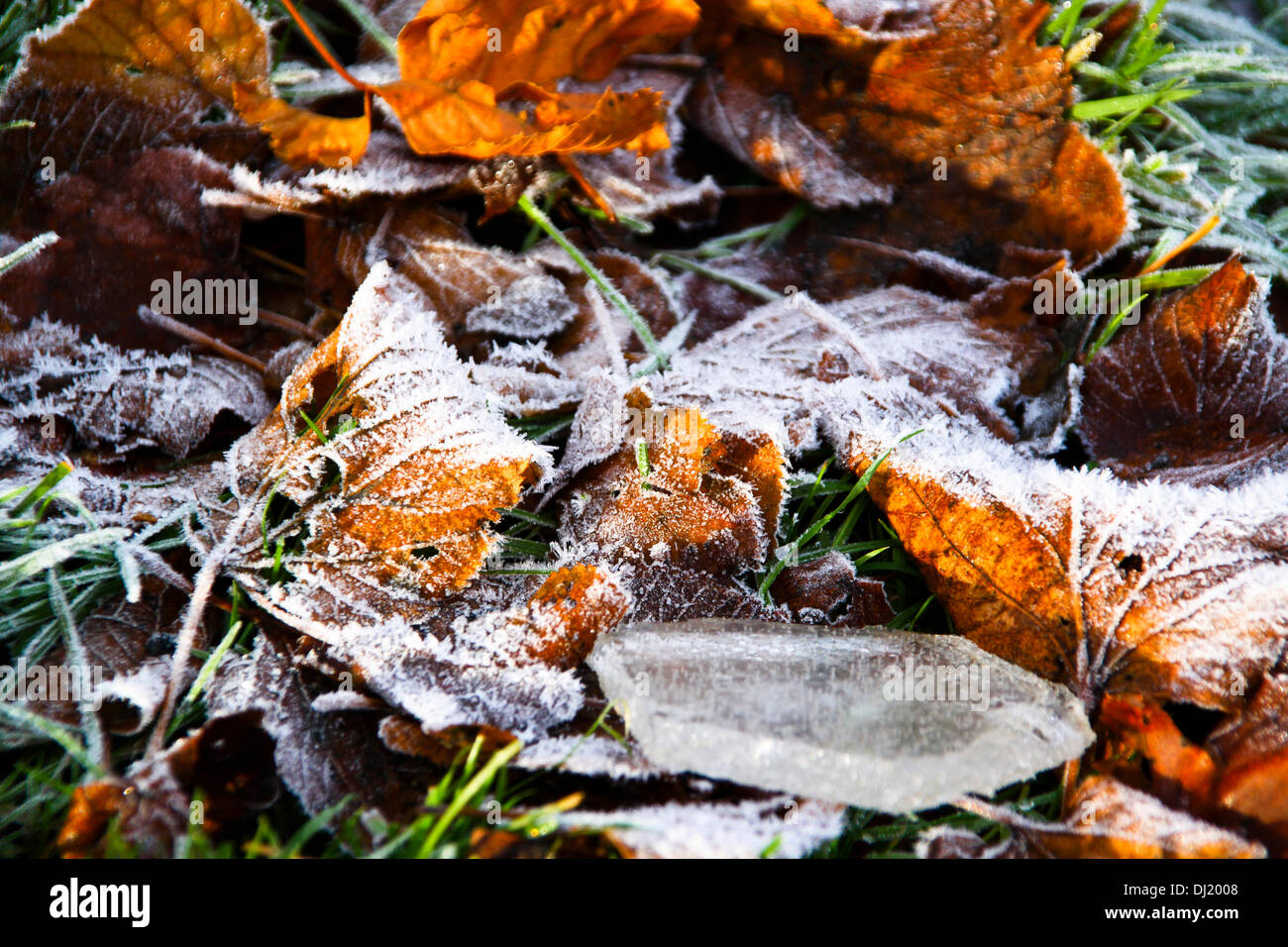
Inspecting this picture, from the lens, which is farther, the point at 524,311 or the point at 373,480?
the point at 524,311

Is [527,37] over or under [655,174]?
over

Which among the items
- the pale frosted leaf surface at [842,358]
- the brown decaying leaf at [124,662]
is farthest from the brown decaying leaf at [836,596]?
the brown decaying leaf at [124,662]

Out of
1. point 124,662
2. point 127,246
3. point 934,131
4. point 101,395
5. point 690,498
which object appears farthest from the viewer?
point 934,131

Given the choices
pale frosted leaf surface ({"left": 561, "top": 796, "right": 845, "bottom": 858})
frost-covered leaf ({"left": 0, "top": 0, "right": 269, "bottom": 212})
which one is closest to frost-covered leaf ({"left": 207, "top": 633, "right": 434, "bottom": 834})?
pale frosted leaf surface ({"left": 561, "top": 796, "right": 845, "bottom": 858})

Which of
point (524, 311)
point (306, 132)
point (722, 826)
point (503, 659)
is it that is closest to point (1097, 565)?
point (722, 826)

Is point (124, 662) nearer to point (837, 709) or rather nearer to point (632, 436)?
point (632, 436)
